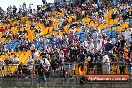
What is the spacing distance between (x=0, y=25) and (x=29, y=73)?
62.5 ft

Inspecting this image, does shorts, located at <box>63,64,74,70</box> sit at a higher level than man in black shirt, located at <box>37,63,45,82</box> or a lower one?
higher

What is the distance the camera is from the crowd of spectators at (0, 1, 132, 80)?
837 inches

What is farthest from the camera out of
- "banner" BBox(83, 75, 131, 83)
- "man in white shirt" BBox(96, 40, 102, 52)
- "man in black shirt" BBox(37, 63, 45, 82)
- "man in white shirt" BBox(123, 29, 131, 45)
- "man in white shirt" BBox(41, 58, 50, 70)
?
"man in white shirt" BBox(96, 40, 102, 52)

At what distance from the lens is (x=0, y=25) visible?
4059 cm

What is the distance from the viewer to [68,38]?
1080 inches

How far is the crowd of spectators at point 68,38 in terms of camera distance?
2127cm

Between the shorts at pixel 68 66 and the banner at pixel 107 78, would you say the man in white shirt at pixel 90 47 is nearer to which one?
the shorts at pixel 68 66

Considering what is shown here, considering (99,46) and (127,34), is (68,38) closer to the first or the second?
(99,46)

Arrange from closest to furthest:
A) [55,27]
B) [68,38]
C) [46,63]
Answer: [46,63] < [68,38] < [55,27]

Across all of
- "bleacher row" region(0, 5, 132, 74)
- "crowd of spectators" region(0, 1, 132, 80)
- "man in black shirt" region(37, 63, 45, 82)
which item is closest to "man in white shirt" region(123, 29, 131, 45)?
"crowd of spectators" region(0, 1, 132, 80)

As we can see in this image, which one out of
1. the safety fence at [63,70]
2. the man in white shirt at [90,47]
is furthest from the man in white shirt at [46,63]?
the man in white shirt at [90,47]

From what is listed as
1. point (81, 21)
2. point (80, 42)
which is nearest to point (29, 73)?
point (80, 42)

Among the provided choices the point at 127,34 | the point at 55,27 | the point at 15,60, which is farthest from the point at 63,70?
the point at 55,27

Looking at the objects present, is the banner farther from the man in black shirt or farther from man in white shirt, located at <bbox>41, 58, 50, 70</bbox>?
man in white shirt, located at <bbox>41, 58, 50, 70</bbox>
